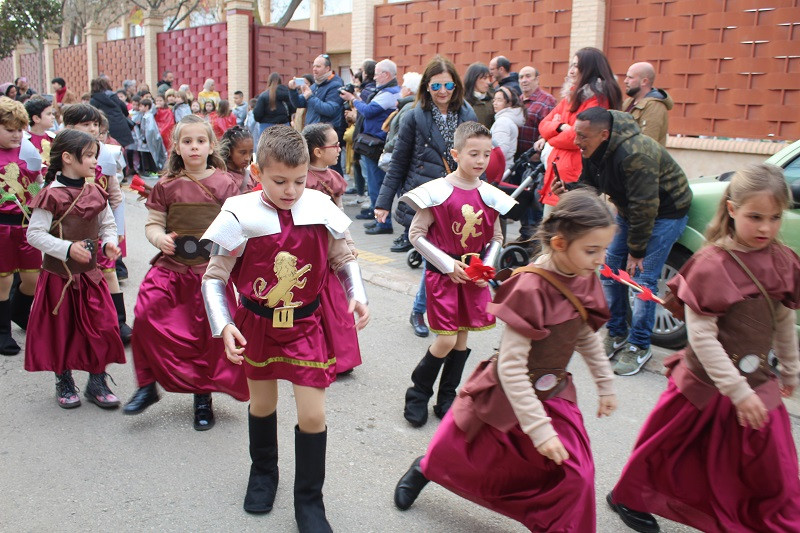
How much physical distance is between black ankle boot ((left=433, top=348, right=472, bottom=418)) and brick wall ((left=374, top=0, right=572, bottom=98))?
31.1ft

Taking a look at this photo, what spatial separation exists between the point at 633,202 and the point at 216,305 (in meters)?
3.11

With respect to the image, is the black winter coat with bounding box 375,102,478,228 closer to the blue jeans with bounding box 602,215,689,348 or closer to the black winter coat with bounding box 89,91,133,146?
the blue jeans with bounding box 602,215,689,348

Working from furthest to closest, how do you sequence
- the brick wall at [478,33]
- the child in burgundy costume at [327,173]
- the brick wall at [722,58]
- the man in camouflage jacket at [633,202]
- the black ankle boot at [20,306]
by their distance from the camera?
the brick wall at [478,33], the brick wall at [722,58], the black ankle boot at [20,306], the man in camouflage jacket at [633,202], the child in burgundy costume at [327,173]

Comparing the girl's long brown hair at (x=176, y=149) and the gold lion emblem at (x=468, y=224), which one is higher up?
the girl's long brown hair at (x=176, y=149)

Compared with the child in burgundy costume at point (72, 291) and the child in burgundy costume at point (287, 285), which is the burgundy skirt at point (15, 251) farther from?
the child in burgundy costume at point (287, 285)

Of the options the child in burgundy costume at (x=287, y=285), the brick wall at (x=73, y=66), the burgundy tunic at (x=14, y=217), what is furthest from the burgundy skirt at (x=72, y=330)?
the brick wall at (x=73, y=66)

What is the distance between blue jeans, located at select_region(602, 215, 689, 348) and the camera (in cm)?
551

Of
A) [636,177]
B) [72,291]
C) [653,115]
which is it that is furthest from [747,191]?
[653,115]

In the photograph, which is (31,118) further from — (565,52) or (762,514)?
(565,52)

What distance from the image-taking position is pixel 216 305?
10.6 feet

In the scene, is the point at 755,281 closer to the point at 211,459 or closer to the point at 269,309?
the point at 269,309

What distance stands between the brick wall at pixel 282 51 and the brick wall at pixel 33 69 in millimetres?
15481

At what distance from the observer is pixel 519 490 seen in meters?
3.02

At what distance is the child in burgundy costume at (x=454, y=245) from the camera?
14.4 feet
